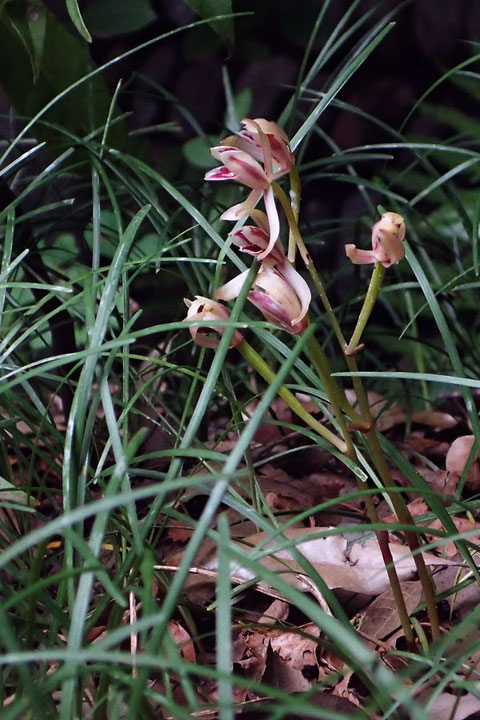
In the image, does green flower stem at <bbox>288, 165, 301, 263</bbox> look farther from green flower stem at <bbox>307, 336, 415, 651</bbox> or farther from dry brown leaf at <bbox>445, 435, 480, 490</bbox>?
dry brown leaf at <bbox>445, 435, 480, 490</bbox>

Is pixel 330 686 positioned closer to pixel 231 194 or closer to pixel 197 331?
pixel 197 331

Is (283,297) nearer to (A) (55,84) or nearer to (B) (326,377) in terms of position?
(B) (326,377)

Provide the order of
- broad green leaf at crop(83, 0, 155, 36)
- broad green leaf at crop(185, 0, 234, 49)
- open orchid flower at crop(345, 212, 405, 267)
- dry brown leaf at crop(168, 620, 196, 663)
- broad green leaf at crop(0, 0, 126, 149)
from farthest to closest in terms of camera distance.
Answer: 1. broad green leaf at crop(83, 0, 155, 36)
2. broad green leaf at crop(0, 0, 126, 149)
3. broad green leaf at crop(185, 0, 234, 49)
4. dry brown leaf at crop(168, 620, 196, 663)
5. open orchid flower at crop(345, 212, 405, 267)

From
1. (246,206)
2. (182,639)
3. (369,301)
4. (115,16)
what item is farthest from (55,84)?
(182,639)

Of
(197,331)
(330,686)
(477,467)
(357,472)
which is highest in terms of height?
(197,331)

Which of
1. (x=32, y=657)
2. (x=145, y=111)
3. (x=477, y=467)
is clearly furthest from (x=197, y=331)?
(x=145, y=111)

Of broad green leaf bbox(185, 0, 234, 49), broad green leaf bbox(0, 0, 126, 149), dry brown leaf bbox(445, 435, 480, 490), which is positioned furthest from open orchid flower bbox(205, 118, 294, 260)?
dry brown leaf bbox(445, 435, 480, 490)
